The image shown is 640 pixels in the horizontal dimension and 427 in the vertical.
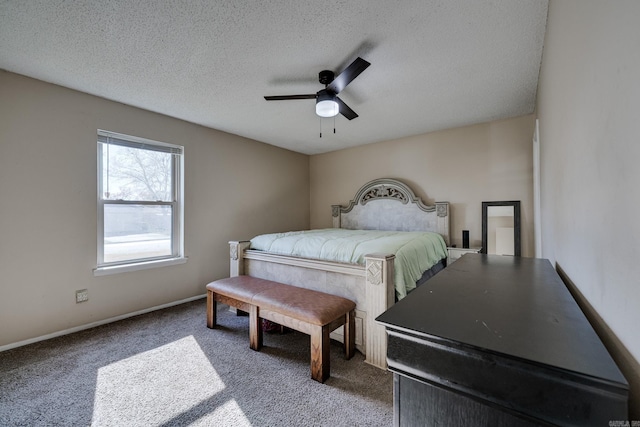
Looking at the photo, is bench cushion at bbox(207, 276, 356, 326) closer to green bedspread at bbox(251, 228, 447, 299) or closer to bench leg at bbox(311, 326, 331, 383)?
bench leg at bbox(311, 326, 331, 383)

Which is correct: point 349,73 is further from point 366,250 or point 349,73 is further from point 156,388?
point 156,388

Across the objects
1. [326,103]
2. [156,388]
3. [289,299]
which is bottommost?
[156,388]

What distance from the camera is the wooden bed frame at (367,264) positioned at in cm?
199

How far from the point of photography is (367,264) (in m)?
2.03

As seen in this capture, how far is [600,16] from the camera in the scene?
66 centimetres

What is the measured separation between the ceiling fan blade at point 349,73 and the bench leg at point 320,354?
1.88m

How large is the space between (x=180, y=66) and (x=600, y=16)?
101 inches

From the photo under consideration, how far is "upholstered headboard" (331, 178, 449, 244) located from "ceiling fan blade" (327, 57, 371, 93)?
244 cm

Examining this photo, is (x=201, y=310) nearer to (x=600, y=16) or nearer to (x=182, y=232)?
(x=182, y=232)

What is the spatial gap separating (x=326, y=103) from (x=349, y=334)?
1.97m

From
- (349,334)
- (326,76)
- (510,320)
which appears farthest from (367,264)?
(326,76)

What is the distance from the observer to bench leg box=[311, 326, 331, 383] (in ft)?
5.91

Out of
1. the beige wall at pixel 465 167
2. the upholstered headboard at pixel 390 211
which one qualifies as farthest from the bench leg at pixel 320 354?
the beige wall at pixel 465 167

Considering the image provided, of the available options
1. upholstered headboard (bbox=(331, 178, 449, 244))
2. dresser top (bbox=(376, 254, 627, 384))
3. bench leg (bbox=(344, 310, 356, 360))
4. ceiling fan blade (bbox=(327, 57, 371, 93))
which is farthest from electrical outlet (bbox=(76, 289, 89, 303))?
upholstered headboard (bbox=(331, 178, 449, 244))
